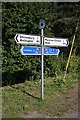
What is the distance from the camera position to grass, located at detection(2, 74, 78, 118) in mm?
8030

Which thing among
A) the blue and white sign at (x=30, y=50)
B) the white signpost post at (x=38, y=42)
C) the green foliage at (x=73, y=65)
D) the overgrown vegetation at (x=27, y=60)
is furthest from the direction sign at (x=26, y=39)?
the green foliage at (x=73, y=65)

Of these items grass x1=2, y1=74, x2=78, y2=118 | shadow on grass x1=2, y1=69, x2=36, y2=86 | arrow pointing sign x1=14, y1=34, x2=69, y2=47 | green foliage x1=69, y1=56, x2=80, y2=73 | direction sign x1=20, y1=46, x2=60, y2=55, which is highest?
arrow pointing sign x1=14, y1=34, x2=69, y2=47

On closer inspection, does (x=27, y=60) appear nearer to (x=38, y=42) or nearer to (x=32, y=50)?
(x=38, y=42)

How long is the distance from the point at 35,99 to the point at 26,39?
179cm

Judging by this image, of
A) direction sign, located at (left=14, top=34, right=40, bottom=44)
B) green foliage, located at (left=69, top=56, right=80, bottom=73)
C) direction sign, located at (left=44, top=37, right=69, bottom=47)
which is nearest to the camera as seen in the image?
direction sign, located at (left=14, top=34, right=40, bottom=44)

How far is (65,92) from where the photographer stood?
9914 mm

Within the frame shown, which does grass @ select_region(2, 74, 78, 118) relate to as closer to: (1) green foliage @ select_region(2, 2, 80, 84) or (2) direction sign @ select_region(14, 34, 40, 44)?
(2) direction sign @ select_region(14, 34, 40, 44)

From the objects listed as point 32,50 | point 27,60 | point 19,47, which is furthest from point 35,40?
point 27,60

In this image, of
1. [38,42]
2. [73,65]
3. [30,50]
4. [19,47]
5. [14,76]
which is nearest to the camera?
[30,50]

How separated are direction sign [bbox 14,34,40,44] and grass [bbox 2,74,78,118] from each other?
1.63 meters

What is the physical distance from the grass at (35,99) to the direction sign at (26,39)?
1.63m

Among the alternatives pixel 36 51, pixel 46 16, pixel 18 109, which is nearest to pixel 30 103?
pixel 18 109

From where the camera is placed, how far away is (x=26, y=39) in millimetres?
8711

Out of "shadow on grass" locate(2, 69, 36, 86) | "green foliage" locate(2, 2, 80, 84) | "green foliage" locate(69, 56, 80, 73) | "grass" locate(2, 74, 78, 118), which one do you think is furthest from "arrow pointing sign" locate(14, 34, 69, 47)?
"shadow on grass" locate(2, 69, 36, 86)
